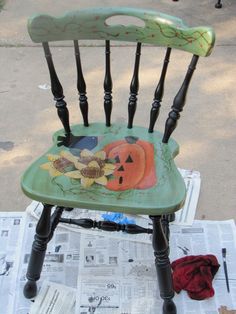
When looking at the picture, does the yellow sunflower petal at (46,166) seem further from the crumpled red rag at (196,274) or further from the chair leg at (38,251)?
the crumpled red rag at (196,274)

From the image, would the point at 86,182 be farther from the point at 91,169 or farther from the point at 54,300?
the point at 54,300

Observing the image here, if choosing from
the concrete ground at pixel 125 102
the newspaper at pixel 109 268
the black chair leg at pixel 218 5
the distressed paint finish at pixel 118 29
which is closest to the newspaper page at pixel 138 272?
the newspaper at pixel 109 268

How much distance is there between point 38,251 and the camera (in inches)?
54.4

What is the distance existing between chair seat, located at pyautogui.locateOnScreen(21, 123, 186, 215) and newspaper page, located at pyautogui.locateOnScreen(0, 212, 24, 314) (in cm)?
35

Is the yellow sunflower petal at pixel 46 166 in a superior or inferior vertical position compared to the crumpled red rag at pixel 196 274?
superior

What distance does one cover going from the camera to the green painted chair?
1.24 meters

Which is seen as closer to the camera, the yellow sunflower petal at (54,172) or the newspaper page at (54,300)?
the yellow sunflower petal at (54,172)

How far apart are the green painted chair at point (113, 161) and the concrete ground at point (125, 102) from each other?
1.25 ft

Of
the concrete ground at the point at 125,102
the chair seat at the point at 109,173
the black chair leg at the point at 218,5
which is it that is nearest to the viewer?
the chair seat at the point at 109,173

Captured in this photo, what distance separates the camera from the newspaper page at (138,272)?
1422mm

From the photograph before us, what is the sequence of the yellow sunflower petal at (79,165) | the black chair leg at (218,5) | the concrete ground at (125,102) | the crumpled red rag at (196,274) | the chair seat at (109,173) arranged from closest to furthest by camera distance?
1. the chair seat at (109,173)
2. the yellow sunflower petal at (79,165)
3. the crumpled red rag at (196,274)
4. the concrete ground at (125,102)
5. the black chair leg at (218,5)

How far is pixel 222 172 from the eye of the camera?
186 centimetres

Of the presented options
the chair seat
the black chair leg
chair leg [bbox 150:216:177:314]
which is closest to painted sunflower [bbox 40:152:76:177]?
the chair seat

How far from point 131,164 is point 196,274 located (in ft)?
1.20
